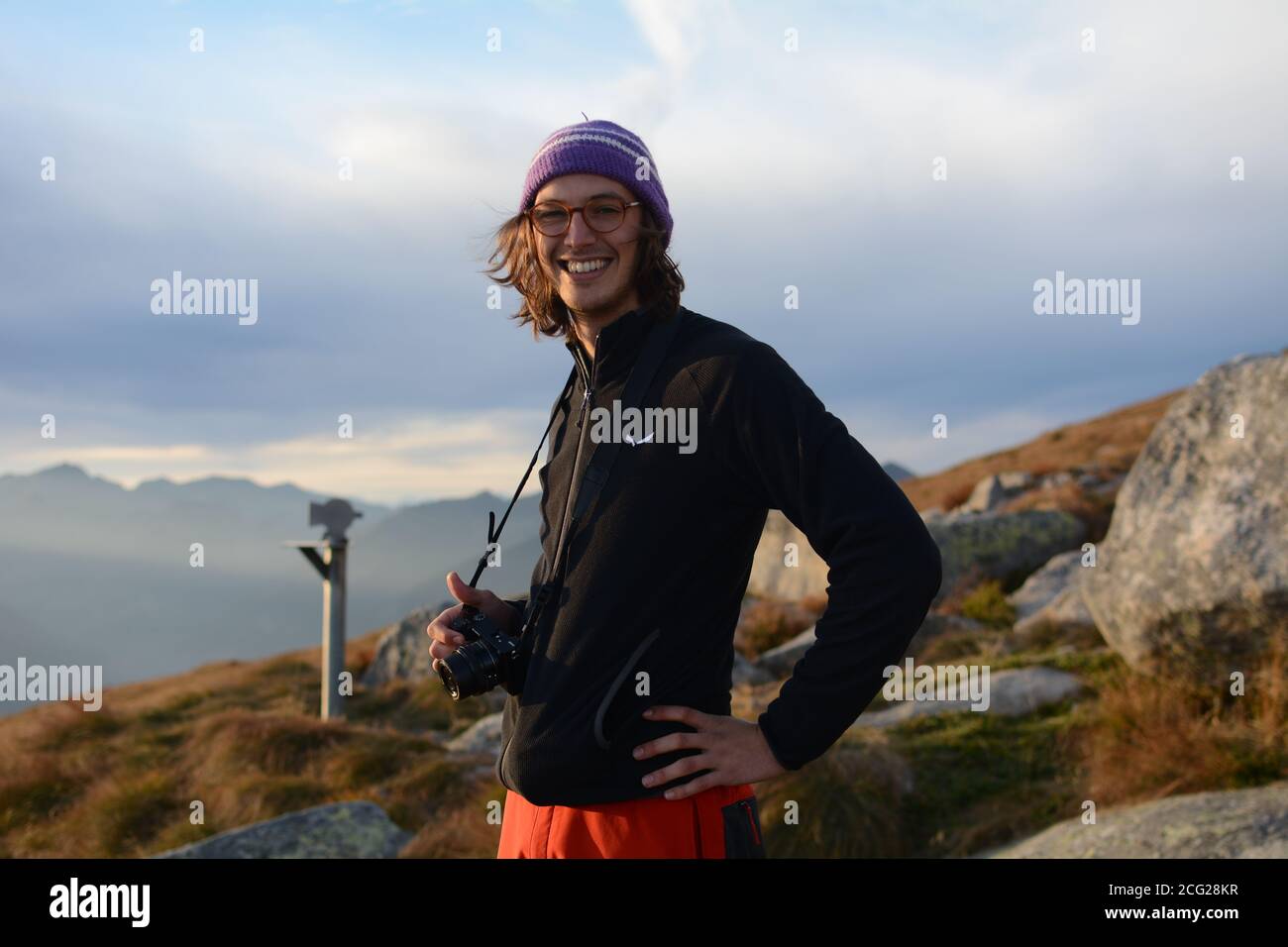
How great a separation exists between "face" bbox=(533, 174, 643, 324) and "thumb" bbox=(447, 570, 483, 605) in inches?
30.1

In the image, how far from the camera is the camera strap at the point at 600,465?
228 centimetres

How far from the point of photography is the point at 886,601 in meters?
2.05

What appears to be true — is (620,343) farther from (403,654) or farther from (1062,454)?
(1062,454)

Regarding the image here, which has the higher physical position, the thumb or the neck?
the neck

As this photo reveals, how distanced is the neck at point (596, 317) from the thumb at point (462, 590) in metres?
0.68

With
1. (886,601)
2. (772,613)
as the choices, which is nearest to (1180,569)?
(886,601)

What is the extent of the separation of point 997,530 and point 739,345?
1306 centimetres

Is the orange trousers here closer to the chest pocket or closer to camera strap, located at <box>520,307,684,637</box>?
the chest pocket

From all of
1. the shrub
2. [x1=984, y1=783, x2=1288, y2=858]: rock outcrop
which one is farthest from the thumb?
the shrub

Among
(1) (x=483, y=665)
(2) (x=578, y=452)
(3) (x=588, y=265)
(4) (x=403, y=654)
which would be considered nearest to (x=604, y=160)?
(3) (x=588, y=265)

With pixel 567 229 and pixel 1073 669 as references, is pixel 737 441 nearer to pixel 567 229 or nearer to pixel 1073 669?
pixel 567 229

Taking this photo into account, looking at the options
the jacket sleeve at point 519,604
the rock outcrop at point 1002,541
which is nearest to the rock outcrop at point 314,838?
the jacket sleeve at point 519,604

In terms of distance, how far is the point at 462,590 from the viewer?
2.63 metres

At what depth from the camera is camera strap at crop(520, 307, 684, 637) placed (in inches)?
89.9
